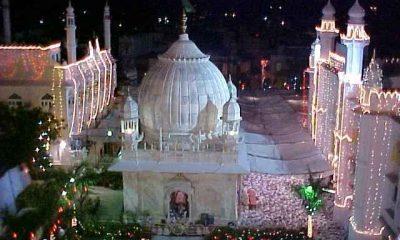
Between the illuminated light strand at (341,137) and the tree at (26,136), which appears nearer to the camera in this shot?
the tree at (26,136)

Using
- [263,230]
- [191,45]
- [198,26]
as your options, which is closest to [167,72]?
[191,45]

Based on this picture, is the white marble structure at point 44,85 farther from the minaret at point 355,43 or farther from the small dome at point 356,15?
the small dome at point 356,15

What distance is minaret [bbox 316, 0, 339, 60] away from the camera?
26391mm

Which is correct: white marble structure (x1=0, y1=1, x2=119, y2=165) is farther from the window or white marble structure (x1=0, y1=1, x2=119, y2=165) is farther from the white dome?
the white dome

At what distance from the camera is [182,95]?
21172mm

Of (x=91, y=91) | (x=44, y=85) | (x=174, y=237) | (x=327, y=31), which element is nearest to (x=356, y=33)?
(x=327, y=31)

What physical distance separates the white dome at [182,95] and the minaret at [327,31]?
268 inches

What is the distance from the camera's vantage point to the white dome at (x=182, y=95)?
69.7 feet

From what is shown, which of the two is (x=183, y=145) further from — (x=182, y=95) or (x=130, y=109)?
(x=130, y=109)

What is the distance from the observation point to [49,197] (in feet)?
50.0

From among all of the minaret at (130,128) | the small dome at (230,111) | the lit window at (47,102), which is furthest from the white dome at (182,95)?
the lit window at (47,102)

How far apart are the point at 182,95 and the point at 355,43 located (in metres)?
5.99

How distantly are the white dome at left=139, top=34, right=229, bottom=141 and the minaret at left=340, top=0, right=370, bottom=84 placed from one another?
448 cm

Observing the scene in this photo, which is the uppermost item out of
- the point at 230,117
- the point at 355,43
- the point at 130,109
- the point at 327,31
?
the point at 327,31
